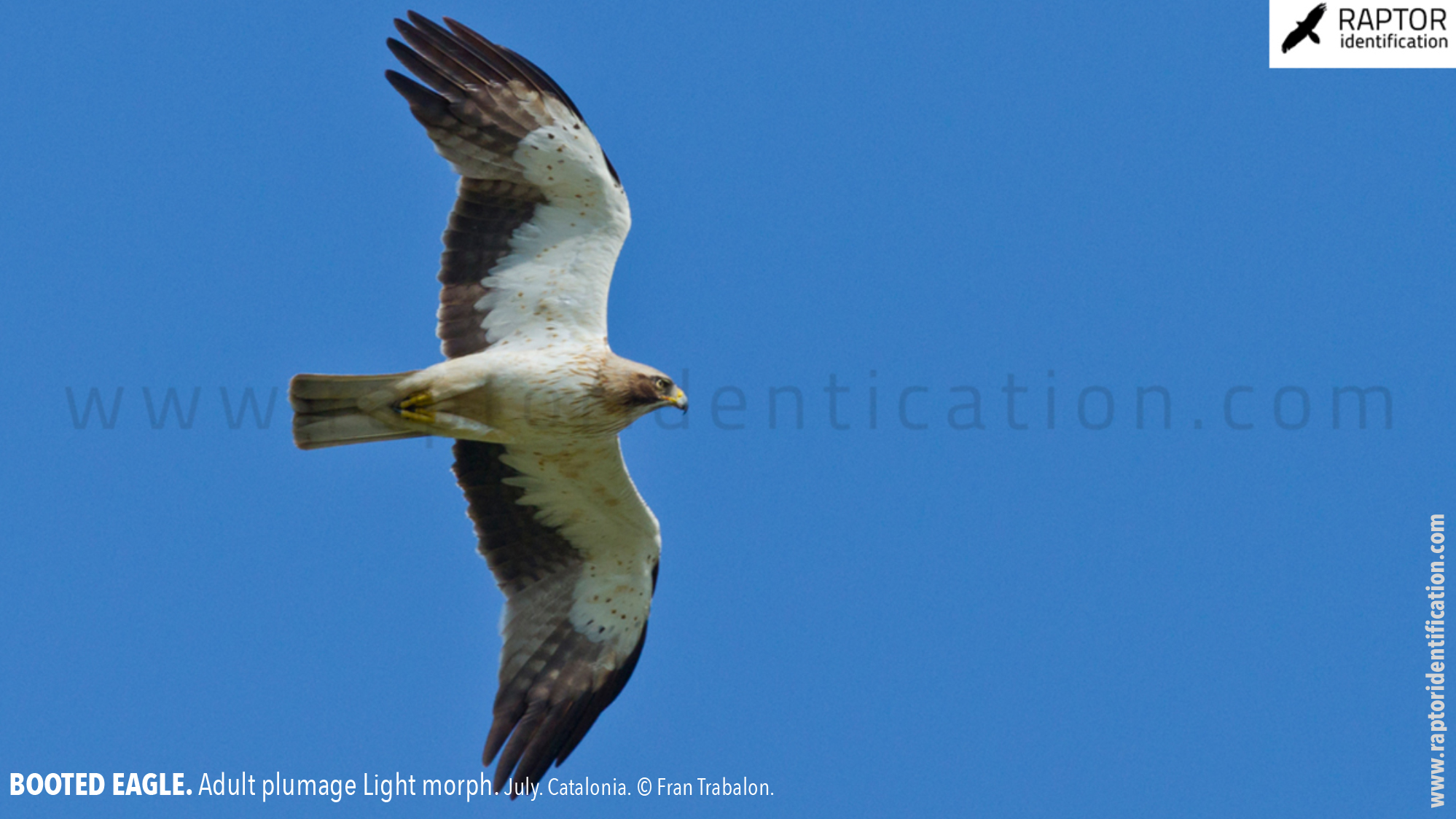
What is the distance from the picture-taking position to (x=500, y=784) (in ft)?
32.6

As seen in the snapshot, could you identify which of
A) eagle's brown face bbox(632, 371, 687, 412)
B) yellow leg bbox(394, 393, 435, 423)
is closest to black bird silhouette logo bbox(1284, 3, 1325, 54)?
eagle's brown face bbox(632, 371, 687, 412)

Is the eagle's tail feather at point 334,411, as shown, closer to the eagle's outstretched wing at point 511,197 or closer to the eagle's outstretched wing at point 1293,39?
the eagle's outstretched wing at point 511,197

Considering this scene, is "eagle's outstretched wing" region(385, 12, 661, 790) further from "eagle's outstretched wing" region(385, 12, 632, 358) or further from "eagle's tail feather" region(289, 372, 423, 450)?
"eagle's tail feather" region(289, 372, 423, 450)

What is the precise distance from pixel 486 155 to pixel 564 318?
1268 mm

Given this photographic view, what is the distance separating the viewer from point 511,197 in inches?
387

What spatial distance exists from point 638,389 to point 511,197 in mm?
1700

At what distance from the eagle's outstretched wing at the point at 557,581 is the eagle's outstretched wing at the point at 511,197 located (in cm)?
101

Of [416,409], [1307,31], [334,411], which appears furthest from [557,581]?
[1307,31]

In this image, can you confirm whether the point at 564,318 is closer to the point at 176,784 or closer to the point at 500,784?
the point at 500,784

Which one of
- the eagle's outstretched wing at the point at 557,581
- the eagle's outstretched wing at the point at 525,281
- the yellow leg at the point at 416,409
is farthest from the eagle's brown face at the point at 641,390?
the yellow leg at the point at 416,409

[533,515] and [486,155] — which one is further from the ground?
[486,155]

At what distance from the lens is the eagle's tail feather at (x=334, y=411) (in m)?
9.41

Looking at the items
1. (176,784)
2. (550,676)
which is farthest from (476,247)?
(176,784)

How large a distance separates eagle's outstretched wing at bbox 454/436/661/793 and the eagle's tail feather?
0.91m
